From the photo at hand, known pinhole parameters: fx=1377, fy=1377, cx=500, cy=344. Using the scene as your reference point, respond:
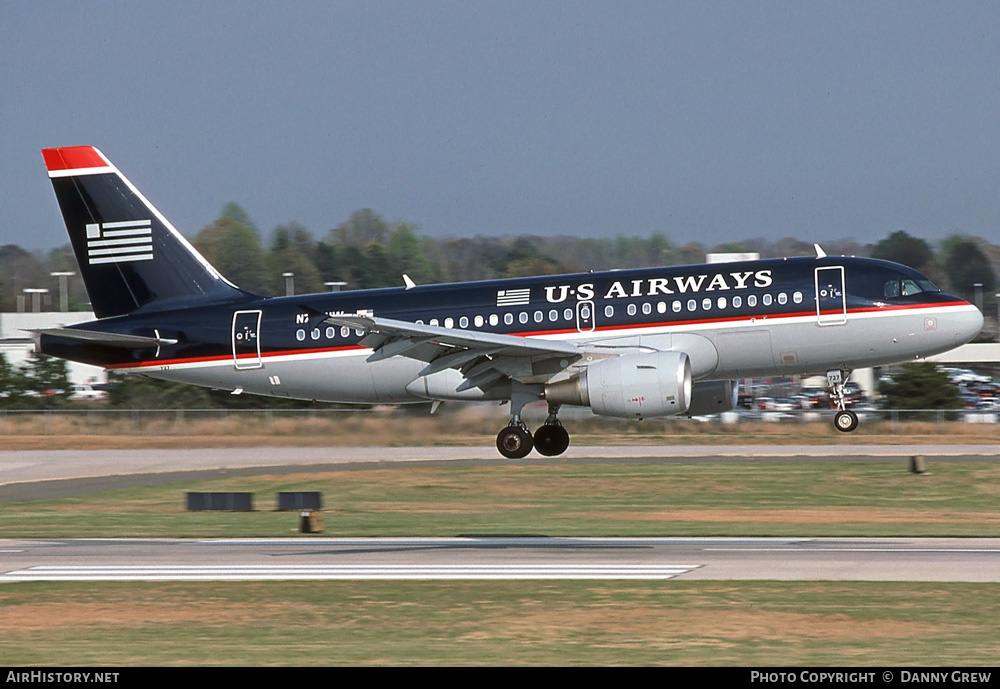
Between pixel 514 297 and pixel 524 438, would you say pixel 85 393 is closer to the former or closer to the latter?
pixel 514 297

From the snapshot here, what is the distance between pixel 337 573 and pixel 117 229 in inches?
667

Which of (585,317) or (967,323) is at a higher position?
(585,317)

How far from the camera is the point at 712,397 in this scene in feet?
109

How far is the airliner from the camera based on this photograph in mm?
31391

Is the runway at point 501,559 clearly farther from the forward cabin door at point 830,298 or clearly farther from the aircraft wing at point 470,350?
the forward cabin door at point 830,298

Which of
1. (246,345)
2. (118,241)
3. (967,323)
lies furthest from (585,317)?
(118,241)

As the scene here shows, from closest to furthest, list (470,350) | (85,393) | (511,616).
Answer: (511,616) → (470,350) → (85,393)

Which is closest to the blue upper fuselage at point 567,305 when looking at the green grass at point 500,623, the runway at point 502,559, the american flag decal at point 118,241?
the american flag decal at point 118,241

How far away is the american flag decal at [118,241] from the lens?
38.0 m

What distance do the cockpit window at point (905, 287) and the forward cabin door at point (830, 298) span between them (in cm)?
115

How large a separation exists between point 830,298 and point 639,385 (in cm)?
605

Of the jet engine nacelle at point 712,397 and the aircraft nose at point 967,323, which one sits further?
the aircraft nose at point 967,323

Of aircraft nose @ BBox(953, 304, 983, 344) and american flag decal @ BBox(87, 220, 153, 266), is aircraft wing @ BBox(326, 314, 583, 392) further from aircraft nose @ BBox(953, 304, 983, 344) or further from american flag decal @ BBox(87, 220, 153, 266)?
american flag decal @ BBox(87, 220, 153, 266)
